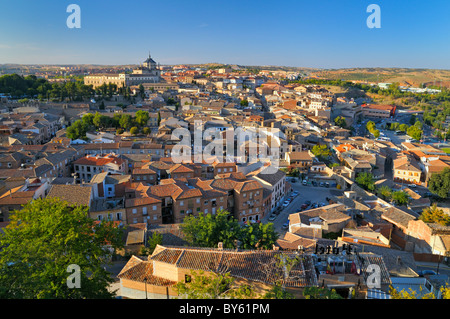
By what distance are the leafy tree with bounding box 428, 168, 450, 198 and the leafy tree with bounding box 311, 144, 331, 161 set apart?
11.1 metres

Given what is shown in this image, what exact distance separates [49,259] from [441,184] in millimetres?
32409

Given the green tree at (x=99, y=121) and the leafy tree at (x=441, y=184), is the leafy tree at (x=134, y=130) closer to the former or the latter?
the green tree at (x=99, y=121)

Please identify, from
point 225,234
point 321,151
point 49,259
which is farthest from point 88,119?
point 49,259

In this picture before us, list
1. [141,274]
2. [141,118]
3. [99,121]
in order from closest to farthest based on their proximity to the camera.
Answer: [141,274] < [99,121] < [141,118]

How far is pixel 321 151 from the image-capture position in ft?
127

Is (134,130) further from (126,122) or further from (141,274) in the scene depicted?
(141,274)

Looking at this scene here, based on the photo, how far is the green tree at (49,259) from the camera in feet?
26.8

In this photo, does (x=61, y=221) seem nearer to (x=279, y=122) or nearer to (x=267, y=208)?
(x=267, y=208)

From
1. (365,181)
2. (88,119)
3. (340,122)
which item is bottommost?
(365,181)

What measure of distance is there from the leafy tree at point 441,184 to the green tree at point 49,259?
3056 centimetres

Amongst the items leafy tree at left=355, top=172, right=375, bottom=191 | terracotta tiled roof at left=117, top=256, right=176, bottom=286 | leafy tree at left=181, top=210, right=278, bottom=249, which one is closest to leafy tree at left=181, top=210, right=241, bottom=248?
leafy tree at left=181, top=210, right=278, bottom=249

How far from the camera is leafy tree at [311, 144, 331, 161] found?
37631 mm

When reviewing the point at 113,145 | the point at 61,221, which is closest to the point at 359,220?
the point at 61,221

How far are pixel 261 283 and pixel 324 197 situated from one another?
20.3 metres
